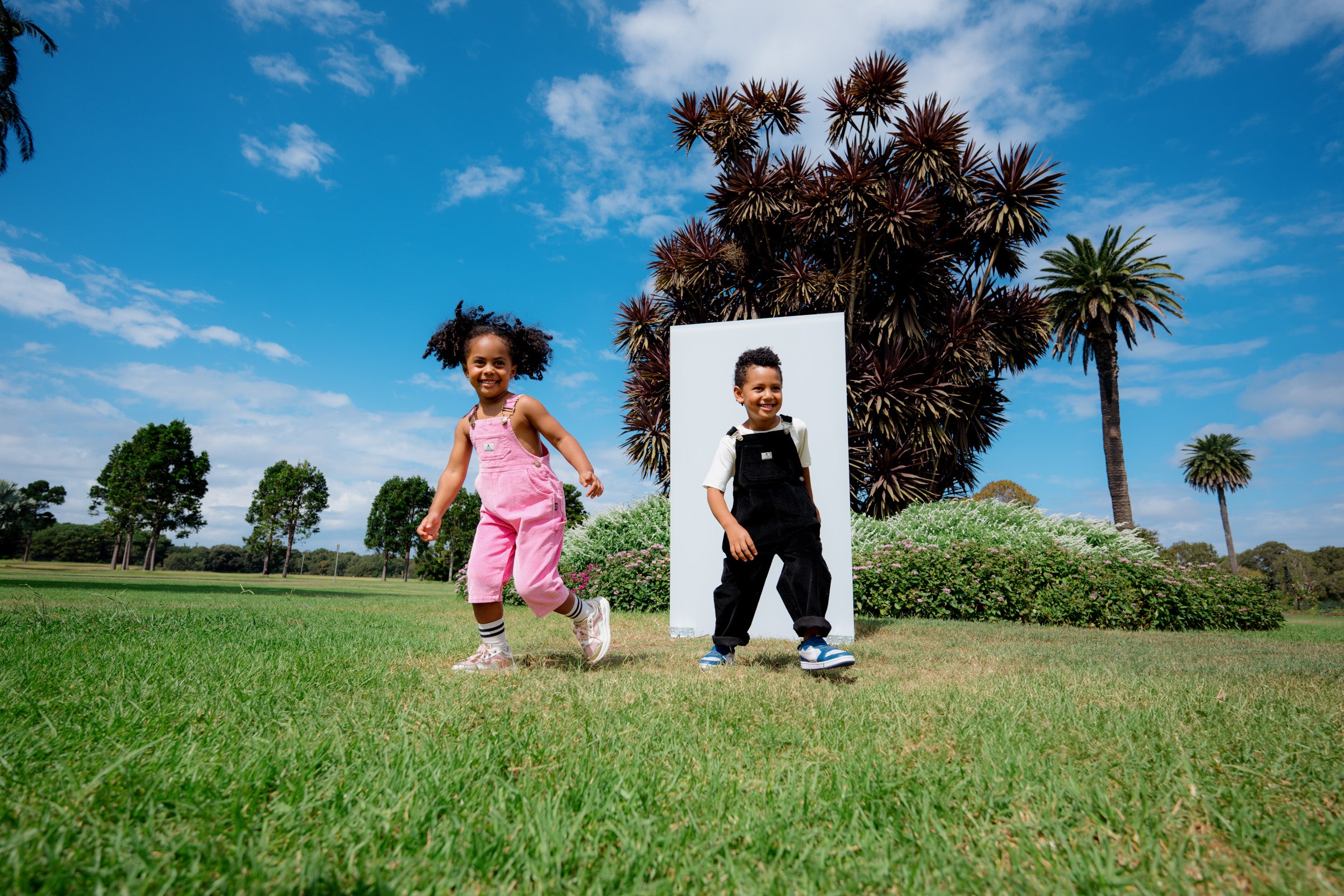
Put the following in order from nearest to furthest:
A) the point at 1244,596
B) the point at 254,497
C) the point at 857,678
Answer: the point at 857,678 < the point at 1244,596 < the point at 254,497

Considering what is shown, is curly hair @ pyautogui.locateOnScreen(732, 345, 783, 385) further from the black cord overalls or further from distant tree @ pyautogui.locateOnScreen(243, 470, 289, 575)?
distant tree @ pyautogui.locateOnScreen(243, 470, 289, 575)

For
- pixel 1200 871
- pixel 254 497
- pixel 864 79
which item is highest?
pixel 864 79

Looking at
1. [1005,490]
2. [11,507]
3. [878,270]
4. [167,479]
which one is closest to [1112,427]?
[1005,490]

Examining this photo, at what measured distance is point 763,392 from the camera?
394 cm

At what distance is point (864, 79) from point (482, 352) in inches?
626

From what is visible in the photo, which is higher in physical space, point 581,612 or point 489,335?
point 489,335

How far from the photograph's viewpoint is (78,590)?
10656 millimetres

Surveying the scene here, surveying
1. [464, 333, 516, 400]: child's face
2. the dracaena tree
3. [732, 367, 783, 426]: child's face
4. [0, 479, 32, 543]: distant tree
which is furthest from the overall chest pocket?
[0, 479, 32, 543]: distant tree

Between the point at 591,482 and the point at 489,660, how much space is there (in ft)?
3.74

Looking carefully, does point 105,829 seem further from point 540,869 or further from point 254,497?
point 254,497

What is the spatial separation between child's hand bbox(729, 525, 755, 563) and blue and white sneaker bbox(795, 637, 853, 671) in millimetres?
536

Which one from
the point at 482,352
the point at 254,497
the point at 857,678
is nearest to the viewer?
the point at 857,678

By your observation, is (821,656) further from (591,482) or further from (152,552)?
(152,552)

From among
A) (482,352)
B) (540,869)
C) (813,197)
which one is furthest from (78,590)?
(813,197)
